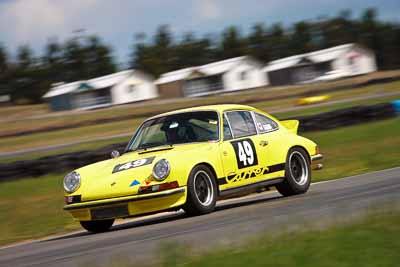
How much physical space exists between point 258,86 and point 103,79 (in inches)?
701

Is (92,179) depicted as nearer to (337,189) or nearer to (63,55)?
(337,189)

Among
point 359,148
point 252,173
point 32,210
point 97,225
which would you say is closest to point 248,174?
point 252,173

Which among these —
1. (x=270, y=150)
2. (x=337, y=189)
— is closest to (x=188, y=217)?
(x=270, y=150)

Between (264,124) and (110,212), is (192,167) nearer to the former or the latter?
(110,212)

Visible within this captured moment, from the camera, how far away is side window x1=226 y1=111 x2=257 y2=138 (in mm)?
10031

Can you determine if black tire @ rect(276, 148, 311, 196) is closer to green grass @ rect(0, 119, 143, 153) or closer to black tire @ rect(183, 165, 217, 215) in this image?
black tire @ rect(183, 165, 217, 215)

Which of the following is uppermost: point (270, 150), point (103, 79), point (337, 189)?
point (103, 79)

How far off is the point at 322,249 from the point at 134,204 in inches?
133

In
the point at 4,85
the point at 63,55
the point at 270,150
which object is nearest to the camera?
the point at 270,150

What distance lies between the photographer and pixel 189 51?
→ 121188mm

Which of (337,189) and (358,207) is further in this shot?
(337,189)

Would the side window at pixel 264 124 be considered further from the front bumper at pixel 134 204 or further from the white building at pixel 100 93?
the white building at pixel 100 93

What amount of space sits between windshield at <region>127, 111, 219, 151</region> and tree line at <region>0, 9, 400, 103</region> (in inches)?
3676

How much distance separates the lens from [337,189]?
10516 mm
